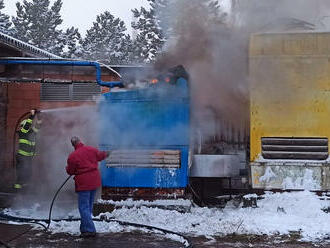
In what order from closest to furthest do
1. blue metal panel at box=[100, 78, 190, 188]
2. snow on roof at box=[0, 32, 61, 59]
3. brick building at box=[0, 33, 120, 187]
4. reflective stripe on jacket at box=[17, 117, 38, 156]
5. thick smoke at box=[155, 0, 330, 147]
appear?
blue metal panel at box=[100, 78, 190, 188], thick smoke at box=[155, 0, 330, 147], reflective stripe on jacket at box=[17, 117, 38, 156], snow on roof at box=[0, 32, 61, 59], brick building at box=[0, 33, 120, 187]

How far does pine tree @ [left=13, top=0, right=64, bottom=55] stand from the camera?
32.1 m

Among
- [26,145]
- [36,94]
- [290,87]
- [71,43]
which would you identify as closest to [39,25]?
[71,43]

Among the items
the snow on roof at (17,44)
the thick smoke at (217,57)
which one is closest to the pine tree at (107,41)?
the snow on roof at (17,44)

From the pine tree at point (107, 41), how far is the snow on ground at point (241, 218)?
81.9ft

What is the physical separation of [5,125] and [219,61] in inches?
273

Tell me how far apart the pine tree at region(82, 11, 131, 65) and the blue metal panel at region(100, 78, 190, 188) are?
2402 cm

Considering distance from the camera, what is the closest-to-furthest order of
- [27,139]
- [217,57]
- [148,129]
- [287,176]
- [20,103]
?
[287,176] < [148,129] < [217,57] < [27,139] < [20,103]

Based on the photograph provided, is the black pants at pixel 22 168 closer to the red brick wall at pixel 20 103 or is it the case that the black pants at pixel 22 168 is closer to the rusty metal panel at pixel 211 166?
the red brick wall at pixel 20 103

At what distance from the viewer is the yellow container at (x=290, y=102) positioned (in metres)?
6.99

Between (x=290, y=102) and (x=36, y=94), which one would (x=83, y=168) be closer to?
(x=290, y=102)

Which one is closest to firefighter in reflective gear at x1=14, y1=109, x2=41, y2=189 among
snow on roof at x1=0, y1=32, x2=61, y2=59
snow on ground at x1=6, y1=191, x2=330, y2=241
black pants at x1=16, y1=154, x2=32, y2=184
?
black pants at x1=16, y1=154, x2=32, y2=184

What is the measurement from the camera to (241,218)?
22.0ft

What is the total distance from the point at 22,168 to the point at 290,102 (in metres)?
6.09

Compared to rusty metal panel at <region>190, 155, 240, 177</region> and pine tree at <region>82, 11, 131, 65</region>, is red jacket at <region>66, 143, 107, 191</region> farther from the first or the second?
pine tree at <region>82, 11, 131, 65</region>
